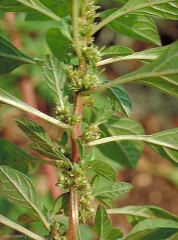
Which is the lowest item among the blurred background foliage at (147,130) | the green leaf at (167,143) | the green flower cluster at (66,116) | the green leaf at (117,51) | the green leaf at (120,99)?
the blurred background foliage at (147,130)

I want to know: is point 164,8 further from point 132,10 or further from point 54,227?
point 54,227

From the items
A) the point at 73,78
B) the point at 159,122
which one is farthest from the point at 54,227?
the point at 159,122

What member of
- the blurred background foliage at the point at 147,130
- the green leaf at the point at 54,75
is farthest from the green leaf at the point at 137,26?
the blurred background foliage at the point at 147,130

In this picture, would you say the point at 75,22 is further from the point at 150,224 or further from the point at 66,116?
the point at 150,224

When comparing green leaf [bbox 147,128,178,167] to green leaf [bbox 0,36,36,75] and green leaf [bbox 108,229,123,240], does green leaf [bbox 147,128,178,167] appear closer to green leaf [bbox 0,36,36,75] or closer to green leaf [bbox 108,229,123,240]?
green leaf [bbox 108,229,123,240]

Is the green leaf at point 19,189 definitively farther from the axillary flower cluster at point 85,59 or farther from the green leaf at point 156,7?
the green leaf at point 156,7

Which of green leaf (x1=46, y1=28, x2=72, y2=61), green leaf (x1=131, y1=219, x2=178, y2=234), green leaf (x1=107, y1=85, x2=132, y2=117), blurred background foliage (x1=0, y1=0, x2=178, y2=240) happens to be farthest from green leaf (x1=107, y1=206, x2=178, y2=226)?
blurred background foliage (x1=0, y1=0, x2=178, y2=240)

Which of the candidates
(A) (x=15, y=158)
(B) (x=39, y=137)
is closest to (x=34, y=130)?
(B) (x=39, y=137)
